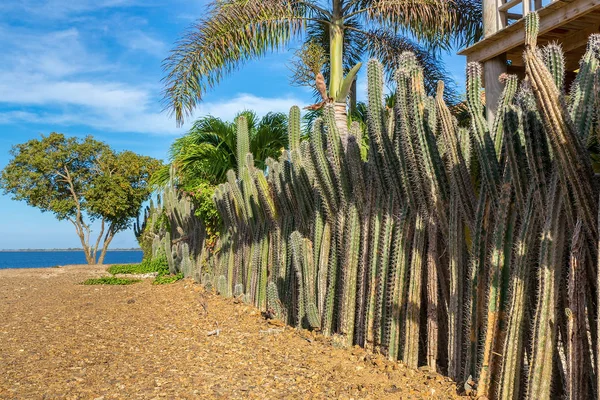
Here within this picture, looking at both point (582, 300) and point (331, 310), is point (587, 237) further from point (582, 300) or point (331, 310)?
point (331, 310)

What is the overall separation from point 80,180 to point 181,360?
24.8 metres

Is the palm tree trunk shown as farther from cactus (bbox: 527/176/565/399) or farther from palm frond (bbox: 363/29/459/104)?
cactus (bbox: 527/176/565/399)

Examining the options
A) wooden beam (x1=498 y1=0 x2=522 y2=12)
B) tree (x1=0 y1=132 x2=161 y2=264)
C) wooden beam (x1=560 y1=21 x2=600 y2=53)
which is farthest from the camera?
tree (x1=0 y1=132 x2=161 y2=264)

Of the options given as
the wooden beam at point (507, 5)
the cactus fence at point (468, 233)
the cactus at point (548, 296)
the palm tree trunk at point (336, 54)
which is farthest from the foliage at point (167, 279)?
the cactus at point (548, 296)

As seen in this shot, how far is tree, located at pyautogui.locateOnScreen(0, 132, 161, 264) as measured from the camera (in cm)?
2673

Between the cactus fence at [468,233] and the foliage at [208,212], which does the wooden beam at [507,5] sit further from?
the foliage at [208,212]

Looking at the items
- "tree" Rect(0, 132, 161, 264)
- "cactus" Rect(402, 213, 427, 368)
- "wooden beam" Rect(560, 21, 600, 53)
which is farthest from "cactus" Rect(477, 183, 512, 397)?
"tree" Rect(0, 132, 161, 264)

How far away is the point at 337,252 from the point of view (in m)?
5.41

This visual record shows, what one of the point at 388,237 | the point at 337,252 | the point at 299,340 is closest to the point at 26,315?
the point at 299,340

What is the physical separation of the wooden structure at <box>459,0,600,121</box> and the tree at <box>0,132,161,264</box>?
72.6 feet

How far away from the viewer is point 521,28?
7.01 m

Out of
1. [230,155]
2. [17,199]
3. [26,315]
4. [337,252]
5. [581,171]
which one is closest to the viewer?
[581,171]

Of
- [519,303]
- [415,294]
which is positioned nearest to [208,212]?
[415,294]

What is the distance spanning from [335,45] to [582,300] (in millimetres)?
8552
